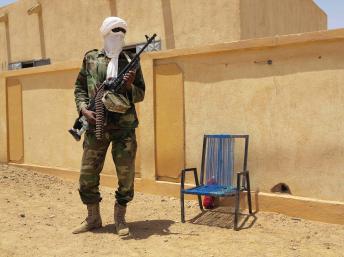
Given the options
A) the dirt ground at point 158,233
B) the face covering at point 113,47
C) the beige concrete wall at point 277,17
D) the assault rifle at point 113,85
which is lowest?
the dirt ground at point 158,233

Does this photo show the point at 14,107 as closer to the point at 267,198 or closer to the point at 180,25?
the point at 180,25

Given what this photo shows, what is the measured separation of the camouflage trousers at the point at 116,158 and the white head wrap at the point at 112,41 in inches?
21.8

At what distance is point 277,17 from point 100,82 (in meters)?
5.11

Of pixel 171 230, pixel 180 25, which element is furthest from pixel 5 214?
pixel 180 25

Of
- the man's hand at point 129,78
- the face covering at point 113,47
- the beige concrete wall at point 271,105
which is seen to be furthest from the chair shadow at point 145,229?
the face covering at point 113,47

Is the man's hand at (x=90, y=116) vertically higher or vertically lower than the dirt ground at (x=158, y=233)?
higher

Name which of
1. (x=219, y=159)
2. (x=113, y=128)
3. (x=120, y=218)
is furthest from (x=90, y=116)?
(x=219, y=159)

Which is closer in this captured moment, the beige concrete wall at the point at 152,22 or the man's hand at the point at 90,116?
the man's hand at the point at 90,116

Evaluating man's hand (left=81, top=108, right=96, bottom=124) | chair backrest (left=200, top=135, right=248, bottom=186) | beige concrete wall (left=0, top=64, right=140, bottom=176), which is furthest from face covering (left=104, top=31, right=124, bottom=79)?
beige concrete wall (left=0, top=64, right=140, bottom=176)

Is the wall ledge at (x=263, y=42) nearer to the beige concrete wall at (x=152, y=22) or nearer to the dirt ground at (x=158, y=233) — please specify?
the dirt ground at (x=158, y=233)

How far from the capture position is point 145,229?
4449mm

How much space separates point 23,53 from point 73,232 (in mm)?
7952

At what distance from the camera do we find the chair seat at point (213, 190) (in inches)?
174

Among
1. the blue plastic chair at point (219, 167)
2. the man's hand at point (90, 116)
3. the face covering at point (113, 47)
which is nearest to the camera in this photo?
the man's hand at point (90, 116)
